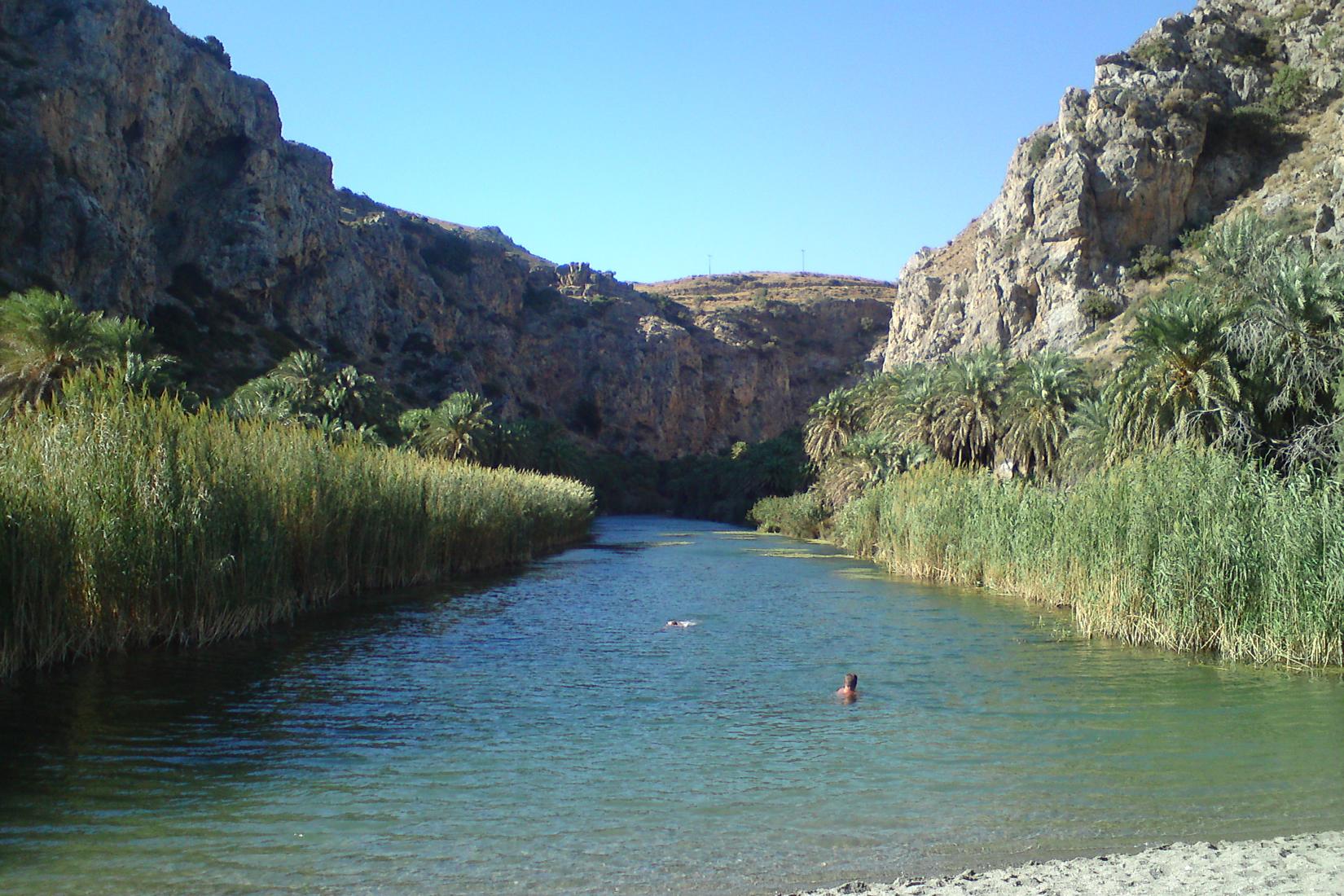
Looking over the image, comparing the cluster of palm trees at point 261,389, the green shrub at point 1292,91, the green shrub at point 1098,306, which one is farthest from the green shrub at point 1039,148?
the cluster of palm trees at point 261,389

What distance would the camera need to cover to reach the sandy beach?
6684 millimetres

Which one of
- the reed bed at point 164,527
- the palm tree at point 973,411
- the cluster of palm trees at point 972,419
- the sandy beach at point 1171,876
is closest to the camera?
the sandy beach at point 1171,876

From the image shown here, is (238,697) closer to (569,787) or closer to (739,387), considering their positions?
(569,787)

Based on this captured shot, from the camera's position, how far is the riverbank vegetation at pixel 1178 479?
51.0 feet

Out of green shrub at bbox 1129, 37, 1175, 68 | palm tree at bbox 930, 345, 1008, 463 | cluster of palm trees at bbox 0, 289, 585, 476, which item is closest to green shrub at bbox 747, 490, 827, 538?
palm tree at bbox 930, 345, 1008, 463

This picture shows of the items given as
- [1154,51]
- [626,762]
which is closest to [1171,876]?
[626,762]

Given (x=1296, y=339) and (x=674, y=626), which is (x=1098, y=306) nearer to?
(x=1296, y=339)

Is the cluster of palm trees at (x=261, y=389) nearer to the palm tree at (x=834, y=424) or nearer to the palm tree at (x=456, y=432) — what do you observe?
the palm tree at (x=456, y=432)

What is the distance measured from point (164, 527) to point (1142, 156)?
70212 millimetres

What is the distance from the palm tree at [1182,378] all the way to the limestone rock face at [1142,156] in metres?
45.6

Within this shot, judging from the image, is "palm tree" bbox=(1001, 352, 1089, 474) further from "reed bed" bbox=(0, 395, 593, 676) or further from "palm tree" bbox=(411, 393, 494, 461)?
"palm tree" bbox=(411, 393, 494, 461)

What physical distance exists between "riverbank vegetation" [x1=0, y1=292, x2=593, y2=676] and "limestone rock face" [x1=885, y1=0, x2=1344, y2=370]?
56.7 m

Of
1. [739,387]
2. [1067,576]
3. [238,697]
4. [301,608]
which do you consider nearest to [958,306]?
[739,387]

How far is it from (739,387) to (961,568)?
105 meters
